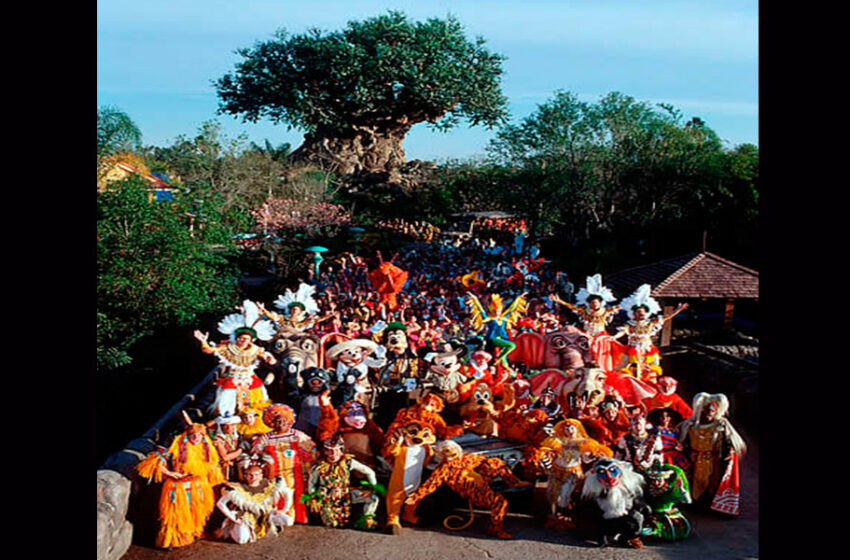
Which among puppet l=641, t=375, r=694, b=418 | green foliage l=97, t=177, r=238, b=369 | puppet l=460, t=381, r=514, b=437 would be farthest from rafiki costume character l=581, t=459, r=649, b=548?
green foliage l=97, t=177, r=238, b=369

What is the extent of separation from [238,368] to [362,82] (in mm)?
29642

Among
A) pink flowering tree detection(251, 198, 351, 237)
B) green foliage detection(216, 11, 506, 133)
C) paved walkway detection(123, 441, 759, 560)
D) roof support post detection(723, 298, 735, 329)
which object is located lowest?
paved walkway detection(123, 441, 759, 560)

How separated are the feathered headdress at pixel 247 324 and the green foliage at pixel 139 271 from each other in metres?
4.01

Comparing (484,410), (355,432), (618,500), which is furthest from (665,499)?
(355,432)

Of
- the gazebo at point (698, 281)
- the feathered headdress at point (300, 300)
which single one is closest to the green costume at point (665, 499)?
the feathered headdress at point (300, 300)

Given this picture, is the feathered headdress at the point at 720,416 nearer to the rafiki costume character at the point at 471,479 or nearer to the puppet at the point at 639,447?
the puppet at the point at 639,447

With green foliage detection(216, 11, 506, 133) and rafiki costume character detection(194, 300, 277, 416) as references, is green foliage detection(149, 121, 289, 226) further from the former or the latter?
rafiki costume character detection(194, 300, 277, 416)

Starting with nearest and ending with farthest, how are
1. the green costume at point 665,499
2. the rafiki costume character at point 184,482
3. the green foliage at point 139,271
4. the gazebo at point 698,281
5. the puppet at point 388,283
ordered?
the rafiki costume character at point 184,482
the green costume at point 665,499
the green foliage at point 139,271
the gazebo at point 698,281
the puppet at point 388,283

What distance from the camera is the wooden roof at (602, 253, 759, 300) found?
44.9ft

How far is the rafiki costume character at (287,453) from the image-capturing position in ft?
23.0

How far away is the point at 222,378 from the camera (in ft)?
27.7

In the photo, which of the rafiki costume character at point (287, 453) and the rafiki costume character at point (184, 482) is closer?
the rafiki costume character at point (184, 482)

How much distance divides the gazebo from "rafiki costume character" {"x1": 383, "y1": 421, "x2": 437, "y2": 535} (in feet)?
26.0

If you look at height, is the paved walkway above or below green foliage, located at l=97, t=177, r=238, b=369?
below
